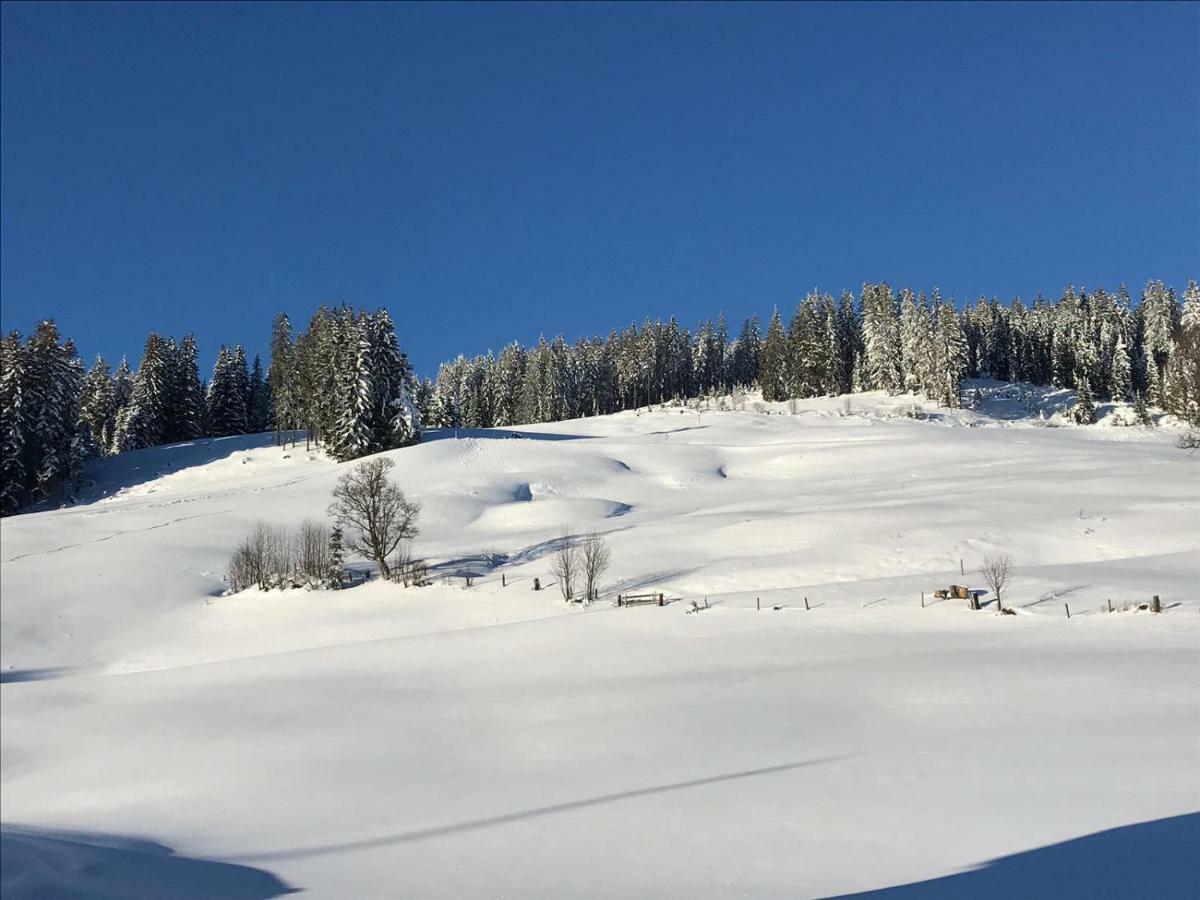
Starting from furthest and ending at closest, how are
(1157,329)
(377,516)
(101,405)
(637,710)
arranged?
(1157,329) < (101,405) < (377,516) < (637,710)

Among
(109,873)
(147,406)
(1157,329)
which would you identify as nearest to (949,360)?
(1157,329)

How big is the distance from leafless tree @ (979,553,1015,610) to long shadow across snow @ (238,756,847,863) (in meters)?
15.0

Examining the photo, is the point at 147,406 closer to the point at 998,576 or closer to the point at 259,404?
the point at 259,404

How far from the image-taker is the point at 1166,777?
1189 cm

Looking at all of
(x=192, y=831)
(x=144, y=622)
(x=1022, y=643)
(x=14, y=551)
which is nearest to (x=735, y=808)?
(x=192, y=831)

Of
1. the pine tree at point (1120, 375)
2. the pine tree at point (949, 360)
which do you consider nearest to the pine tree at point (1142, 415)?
the pine tree at point (949, 360)

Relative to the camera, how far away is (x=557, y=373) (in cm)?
11369

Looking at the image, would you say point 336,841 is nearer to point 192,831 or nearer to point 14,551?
point 192,831

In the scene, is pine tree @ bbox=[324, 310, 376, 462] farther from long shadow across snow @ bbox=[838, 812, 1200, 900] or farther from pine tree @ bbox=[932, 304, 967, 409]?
pine tree @ bbox=[932, 304, 967, 409]

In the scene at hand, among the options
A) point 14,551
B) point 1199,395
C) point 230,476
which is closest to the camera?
point 14,551

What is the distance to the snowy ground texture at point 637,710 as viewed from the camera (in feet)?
30.6

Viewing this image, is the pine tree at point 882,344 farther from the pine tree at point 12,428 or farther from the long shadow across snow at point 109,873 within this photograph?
the long shadow across snow at point 109,873

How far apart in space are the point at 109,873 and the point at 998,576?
28.1 metres

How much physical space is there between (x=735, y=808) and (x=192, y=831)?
7656 millimetres
